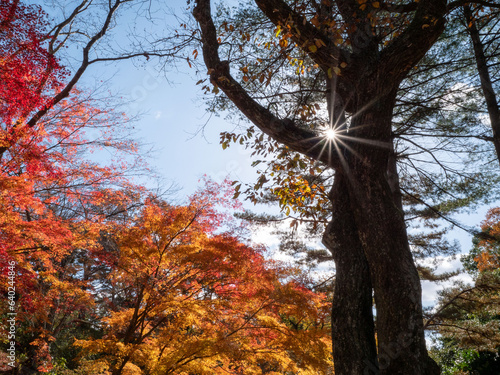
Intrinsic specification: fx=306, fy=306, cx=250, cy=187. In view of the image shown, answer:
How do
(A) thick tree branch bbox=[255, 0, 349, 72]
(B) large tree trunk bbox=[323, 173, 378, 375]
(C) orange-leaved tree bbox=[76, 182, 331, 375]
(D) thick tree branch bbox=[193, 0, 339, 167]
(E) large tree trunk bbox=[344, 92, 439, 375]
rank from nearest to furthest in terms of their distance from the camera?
(E) large tree trunk bbox=[344, 92, 439, 375] → (B) large tree trunk bbox=[323, 173, 378, 375] → (A) thick tree branch bbox=[255, 0, 349, 72] → (D) thick tree branch bbox=[193, 0, 339, 167] → (C) orange-leaved tree bbox=[76, 182, 331, 375]

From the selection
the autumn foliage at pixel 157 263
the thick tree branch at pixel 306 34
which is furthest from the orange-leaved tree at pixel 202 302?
the thick tree branch at pixel 306 34

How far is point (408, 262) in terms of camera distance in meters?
2.52

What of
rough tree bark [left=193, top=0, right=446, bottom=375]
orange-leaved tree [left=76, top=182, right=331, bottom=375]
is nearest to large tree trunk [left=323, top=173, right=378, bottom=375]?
rough tree bark [left=193, top=0, right=446, bottom=375]

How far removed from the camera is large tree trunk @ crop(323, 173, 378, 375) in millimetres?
2574

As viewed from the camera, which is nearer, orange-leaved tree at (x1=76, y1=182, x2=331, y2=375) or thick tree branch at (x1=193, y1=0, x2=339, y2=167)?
thick tree branch at (x1=193, y1=0, x2=339, y2=167)

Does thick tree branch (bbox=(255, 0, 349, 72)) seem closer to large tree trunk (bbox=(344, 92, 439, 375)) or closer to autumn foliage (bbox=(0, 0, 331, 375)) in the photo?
large tree trunk (bbox=(344, 92, 439, 375))

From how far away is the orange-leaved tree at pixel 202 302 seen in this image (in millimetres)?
5141

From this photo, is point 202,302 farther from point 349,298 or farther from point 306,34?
point 306,34

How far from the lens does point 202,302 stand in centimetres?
535

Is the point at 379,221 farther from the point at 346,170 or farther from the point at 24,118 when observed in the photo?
the point at 24,118

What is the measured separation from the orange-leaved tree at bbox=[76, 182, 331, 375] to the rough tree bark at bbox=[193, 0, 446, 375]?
2589mm

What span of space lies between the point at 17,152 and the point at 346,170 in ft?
16.4

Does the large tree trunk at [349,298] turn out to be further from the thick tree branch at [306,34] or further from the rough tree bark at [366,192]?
the thick tree branch at [306,34]

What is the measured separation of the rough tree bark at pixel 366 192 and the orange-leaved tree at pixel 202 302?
102 inches
